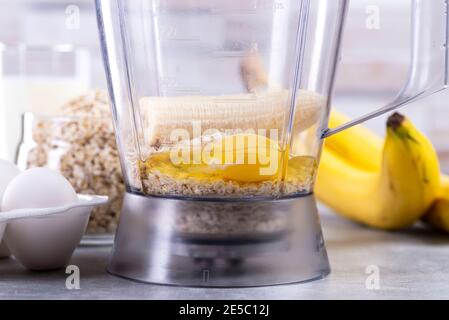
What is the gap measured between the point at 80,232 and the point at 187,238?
0.40ft

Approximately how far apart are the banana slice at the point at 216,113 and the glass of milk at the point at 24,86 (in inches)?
10.4

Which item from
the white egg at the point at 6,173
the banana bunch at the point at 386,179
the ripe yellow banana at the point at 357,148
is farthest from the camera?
the ripe yellow banana at the point at 357,148

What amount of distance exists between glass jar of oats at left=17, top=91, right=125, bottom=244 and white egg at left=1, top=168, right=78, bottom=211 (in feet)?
0.44

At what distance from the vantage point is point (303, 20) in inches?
24.0

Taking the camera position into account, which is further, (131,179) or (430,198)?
(430,198)

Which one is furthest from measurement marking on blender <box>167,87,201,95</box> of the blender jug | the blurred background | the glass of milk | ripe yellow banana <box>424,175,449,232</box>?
the blurred background

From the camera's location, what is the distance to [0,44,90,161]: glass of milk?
2.79ft

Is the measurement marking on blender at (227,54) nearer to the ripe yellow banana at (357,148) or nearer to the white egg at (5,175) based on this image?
the white egg at (5,175)

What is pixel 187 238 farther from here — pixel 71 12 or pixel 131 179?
pixel 71 12

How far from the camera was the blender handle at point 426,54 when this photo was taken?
624mm

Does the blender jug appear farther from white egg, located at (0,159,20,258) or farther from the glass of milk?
the glass of milk

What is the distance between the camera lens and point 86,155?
0.78m

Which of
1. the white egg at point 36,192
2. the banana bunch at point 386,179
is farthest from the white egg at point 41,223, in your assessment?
the banana bunch at point 386,179

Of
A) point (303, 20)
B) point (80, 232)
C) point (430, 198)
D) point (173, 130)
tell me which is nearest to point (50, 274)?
point (80, 232)
